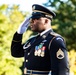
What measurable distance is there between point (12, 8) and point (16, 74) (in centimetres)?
958

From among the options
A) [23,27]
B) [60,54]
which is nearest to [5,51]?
[23,27]

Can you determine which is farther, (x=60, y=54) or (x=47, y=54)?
(x=47, y=54)

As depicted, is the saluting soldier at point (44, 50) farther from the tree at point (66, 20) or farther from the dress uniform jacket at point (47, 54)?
the tree at point (66, 20)

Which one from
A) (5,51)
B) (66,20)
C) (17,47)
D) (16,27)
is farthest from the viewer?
(66,20)

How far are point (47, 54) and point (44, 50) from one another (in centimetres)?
5

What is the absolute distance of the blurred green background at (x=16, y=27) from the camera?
42.2 ft

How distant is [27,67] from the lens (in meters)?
4.08

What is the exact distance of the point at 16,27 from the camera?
1529 centimetres

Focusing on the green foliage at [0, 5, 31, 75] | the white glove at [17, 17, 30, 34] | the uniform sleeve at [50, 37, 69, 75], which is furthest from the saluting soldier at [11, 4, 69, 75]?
the green foliage at [0, 5, 31, 75]

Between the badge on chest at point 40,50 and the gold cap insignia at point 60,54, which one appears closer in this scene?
the gold cap insignia at point 60,54

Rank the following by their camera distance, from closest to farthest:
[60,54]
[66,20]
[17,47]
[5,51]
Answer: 1. [60,54]
2. [17,47]
3. [5,51]
4. [66,20]

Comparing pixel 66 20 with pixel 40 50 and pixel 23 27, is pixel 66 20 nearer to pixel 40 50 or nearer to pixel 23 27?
pixel 23 27

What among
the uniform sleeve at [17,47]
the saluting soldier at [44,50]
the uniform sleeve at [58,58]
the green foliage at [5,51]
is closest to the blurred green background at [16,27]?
the green foliage at [5,51]

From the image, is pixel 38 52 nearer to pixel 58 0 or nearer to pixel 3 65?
pixel 3 65
